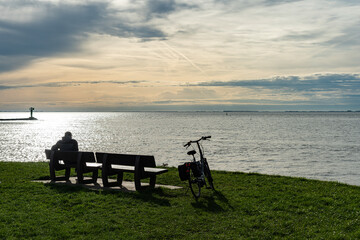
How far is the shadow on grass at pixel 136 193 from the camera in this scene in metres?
9.12

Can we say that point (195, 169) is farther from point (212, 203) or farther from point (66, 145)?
point (66, 145)

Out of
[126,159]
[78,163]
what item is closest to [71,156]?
[78,163]

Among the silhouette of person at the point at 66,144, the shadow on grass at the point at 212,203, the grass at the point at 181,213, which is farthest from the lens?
the silhouette of person at the point at 66,144

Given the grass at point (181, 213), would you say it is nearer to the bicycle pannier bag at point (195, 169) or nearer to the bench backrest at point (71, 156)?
the bicycle pannier bag at point (195, 169)

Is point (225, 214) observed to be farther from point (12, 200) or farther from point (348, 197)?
point (12, 200)

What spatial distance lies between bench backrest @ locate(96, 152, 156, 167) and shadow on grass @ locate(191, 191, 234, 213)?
193 centimetres

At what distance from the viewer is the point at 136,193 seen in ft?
32.2

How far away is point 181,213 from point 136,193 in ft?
7.27

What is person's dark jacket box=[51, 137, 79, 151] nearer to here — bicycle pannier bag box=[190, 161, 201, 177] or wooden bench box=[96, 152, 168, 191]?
wooden bench box=[96, 152, 168, 191]

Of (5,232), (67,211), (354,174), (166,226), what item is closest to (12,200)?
(67,211)

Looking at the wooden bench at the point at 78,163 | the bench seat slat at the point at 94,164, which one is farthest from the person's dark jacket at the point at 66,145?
the bench seat slat at the point at 94,164

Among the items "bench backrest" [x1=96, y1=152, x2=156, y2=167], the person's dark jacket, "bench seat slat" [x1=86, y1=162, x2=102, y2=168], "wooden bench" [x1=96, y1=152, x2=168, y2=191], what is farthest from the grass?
the person's dark jacket

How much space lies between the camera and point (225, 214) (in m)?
7.92

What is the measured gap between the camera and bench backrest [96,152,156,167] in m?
10.1
